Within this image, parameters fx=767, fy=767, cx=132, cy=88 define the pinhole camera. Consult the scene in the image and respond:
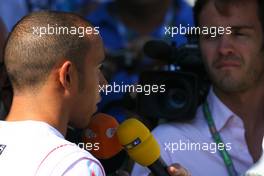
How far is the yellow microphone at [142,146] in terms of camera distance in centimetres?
229

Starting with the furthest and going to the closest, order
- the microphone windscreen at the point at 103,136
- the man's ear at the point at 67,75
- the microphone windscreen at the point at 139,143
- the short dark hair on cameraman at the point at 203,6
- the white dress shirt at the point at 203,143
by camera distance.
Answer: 1. the short dark hair on cameraman at the point at 203,6
2. the white dress shirt at the point at 203,143
3. the microphone windscreen at the point at 103,136
4. the microphone windscreen at the point at 139,143
5. the man's ear at the point at 67,75

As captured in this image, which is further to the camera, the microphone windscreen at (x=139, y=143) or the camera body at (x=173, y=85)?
the camera body at (x=173, y=85)

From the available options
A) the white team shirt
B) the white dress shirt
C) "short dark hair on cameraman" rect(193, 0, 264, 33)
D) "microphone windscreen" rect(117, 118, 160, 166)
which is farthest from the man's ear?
"short dark hair on cameraman" rect(193, 0, 264, 33)

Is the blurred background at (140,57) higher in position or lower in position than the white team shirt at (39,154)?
lower

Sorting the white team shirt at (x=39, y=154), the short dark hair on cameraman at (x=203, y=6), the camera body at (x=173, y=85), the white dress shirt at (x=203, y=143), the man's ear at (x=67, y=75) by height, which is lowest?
the white dress shirt at (x=203, y=143)

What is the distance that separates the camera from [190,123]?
2.96m

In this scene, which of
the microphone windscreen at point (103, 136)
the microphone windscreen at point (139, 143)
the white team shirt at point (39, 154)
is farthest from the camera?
the microphone windscreen at point (103, 136)

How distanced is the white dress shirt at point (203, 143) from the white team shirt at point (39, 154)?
827 mm

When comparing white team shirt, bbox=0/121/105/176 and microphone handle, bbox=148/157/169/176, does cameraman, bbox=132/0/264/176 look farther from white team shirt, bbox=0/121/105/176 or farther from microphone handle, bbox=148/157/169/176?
white team shirt, bbox=0/121/105/176

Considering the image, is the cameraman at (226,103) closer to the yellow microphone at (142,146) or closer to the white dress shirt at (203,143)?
the white dress shirt at (203,143)

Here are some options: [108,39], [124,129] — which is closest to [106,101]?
[124,129]

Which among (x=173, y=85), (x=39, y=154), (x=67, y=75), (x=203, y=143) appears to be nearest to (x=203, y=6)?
(x=173, y=85)

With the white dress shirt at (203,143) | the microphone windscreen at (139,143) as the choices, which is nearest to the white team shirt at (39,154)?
the microphone windscreen at (139,143)

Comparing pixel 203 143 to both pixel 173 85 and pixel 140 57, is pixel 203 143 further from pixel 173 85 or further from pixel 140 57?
pixel 140 57
